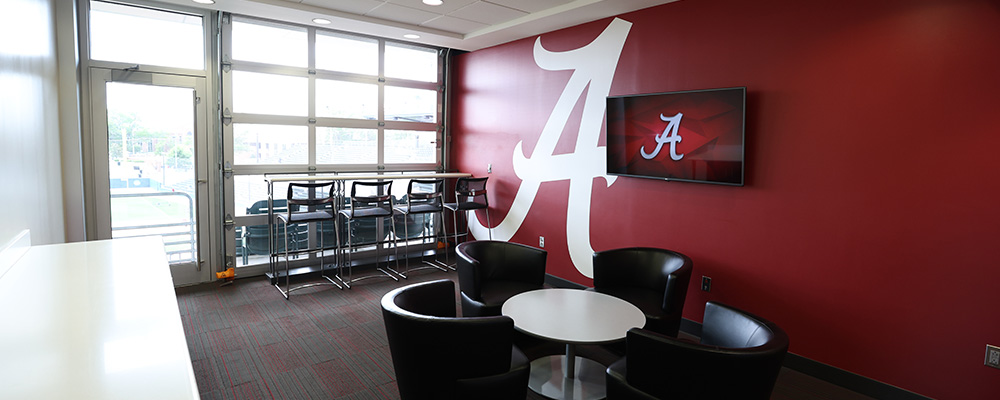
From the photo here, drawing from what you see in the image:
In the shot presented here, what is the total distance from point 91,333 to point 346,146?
191 inches

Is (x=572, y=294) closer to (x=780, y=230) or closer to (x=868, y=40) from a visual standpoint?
(x=780, y=230)

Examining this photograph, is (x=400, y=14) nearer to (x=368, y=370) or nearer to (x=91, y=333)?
(x=368, y=370)

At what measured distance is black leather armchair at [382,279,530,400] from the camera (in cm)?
227

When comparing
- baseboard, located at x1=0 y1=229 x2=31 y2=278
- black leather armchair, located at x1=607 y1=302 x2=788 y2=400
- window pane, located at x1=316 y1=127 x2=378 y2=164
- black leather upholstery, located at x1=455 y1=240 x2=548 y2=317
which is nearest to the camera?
baseboard, located at x1=0 y1=229 x2=31 y2=278

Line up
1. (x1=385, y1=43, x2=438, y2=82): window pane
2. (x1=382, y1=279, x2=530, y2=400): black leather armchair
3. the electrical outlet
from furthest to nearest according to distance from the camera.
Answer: (x1=385, y1=43, x2=438, y2=82): window pane < the electrical outlet < (x1=382, y1=279, x2=530, y2=400): black leather armchair

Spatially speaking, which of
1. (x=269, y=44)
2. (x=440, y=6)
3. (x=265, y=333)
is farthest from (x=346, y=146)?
(x=265, y=333)

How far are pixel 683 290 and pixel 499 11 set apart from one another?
9.48 ft

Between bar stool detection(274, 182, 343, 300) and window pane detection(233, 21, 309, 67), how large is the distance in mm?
1381

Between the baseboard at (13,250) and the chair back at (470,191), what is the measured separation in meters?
3.94

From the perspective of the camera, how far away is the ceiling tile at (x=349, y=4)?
442 cm

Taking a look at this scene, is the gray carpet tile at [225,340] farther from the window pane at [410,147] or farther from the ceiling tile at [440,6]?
the ceiling tile at [440,6]

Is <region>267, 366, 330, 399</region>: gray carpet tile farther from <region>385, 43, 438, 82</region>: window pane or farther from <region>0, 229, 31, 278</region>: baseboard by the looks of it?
<region>385, 43, 438, 82</region>: window pane

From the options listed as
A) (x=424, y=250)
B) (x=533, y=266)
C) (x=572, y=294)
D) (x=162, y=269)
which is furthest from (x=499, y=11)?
(x=162, y=269)

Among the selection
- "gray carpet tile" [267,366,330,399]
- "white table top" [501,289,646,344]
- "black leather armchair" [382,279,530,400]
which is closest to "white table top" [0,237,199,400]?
"black leather armchair" [382,279,530,400]
